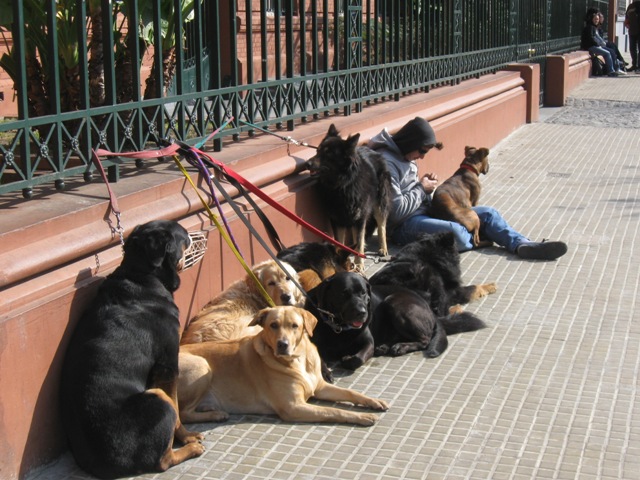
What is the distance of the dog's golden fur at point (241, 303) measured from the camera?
593 cm

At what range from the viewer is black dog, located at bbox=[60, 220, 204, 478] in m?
4.54

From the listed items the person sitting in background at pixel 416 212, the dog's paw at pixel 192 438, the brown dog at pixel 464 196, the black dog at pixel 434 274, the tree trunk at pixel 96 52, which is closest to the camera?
the dog's paw at pixel 192 438

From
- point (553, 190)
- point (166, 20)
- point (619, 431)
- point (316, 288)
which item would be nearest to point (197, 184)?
point (316, 288)

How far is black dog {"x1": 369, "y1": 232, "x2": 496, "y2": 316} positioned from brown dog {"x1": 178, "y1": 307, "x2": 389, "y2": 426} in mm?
1949

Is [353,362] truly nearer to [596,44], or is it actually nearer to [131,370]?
[131,370]

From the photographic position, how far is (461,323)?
22.8ft

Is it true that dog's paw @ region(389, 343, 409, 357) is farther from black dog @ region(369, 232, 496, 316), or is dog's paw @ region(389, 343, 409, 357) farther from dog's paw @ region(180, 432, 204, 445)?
dog's paw @ region(180, 432, 204, 445)

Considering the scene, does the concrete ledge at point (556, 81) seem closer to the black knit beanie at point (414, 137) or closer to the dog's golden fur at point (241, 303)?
the black knit beanie at point (414, 137)

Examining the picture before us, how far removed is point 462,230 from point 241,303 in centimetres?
350

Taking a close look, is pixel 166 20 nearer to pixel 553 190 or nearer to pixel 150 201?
pixel 150 201

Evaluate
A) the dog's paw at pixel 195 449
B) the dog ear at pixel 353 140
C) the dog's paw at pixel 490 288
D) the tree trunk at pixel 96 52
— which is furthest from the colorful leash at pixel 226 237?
the dog's paw at pixel 490 288

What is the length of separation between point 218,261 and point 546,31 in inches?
692

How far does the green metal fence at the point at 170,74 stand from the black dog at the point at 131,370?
0.84m

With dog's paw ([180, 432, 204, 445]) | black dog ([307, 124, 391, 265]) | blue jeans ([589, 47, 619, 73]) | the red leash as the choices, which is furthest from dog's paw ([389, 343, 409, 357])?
blue jeans ([589, 47, 619, 73])
